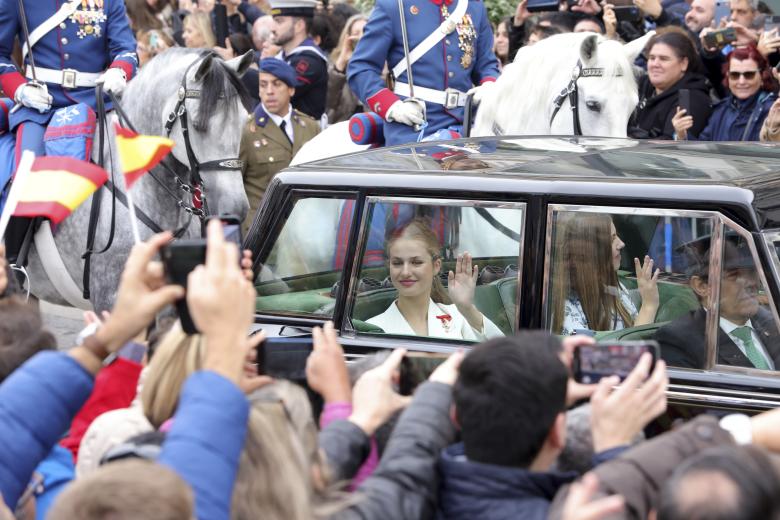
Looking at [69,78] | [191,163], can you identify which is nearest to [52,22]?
[69,78]

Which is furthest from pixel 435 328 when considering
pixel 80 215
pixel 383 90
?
pixel 383 90

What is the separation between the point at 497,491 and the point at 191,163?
4.39 m

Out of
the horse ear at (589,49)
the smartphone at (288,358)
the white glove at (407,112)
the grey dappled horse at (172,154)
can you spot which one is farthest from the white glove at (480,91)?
the smartphone at (288,358)

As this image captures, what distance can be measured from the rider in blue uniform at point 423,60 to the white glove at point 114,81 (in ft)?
5.47

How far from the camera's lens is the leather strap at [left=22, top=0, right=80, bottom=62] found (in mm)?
6984

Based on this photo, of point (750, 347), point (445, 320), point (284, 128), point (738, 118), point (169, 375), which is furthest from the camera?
point (284, 128)

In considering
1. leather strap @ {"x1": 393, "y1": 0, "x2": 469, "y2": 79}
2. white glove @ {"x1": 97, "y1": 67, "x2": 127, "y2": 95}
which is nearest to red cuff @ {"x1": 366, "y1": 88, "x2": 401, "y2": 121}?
leather strap @ {"x1": 393, "y1": 0, "x2": 469, "y2": 79}

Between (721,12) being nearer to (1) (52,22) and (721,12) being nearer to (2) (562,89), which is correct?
(2) (562,89)

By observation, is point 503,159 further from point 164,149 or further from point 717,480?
point 717,480

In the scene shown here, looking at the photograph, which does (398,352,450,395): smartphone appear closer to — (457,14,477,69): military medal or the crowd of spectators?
the crowd of spectators

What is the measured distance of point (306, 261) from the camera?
451 centimetres

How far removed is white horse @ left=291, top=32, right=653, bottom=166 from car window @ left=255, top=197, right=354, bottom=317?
113 inches

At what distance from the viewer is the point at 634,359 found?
8.95ft

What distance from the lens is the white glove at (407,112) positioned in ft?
25.0
